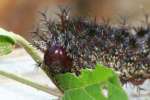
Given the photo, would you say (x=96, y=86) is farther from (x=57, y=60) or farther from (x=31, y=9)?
(x=31, y=9)

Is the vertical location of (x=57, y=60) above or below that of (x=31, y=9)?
above

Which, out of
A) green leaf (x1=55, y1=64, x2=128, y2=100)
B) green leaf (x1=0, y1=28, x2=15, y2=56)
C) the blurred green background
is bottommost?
the blurred green background

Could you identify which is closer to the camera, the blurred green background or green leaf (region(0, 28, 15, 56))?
green leaf (region(0, 28, 15, 56))

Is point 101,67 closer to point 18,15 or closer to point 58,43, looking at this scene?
point 58,43

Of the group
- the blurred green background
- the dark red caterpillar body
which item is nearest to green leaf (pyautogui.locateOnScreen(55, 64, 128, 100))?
the dark red caterpillar body

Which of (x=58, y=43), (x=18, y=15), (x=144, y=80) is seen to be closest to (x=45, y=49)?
(x=58, y=43)

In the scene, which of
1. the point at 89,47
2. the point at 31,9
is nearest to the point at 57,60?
the point at 89,47

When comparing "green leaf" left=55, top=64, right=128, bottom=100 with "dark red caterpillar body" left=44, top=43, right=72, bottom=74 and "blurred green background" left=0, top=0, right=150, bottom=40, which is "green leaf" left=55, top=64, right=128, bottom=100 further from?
"blurred green background" left=0, top=0, right=150, bottom=40
